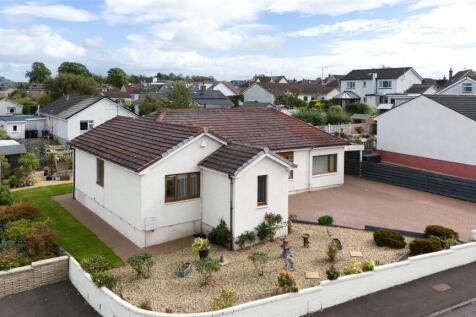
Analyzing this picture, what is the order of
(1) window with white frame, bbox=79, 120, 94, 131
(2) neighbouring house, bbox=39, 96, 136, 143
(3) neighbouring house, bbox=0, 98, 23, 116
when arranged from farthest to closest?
(3) neighbouring house, bbox=0, 98, 23, 116 < (1) window with white frame, bbox=79, 120, 94, 131 < (2) neighbouring house, bbox=39, 96, 136, 143

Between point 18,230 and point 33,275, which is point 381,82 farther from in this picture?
point 33,275

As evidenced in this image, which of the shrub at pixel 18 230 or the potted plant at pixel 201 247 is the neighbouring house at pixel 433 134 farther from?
the shrub at pixel 18 230

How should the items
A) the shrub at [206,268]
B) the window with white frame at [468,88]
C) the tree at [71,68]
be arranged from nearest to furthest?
the shrub at [206,268], the window with white frame at [468,88], the tree at [71,68]

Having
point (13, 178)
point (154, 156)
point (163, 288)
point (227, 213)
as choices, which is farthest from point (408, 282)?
point (13, 178)

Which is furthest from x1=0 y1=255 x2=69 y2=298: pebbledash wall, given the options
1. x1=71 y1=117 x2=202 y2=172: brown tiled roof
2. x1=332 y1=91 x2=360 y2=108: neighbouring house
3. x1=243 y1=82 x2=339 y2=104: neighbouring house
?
x1=243 y1=82 x2=339 y2=104: neighbouring house

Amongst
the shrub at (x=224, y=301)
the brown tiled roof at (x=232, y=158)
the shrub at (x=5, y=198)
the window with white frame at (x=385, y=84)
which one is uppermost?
the window with white frame at (x=385, y=84)

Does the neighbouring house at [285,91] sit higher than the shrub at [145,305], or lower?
higher

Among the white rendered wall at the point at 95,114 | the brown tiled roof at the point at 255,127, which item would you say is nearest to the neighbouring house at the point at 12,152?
the white rendered wall at the point at 95,114

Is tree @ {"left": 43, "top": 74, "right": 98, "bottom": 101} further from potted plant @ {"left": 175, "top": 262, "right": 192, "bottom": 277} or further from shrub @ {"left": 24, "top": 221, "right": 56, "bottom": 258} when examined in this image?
potted plant @ {"left": 175, "top": 262, "right": 192, "bottom": 277}
